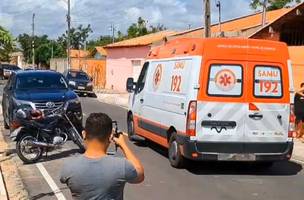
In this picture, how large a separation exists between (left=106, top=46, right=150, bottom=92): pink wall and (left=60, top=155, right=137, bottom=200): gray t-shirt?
127ft

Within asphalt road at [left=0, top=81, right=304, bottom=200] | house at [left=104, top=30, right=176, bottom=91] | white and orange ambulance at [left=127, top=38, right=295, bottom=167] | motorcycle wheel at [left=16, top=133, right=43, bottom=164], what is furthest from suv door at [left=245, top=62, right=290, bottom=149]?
house at [left=104, top=30, right=176, bottom=91]

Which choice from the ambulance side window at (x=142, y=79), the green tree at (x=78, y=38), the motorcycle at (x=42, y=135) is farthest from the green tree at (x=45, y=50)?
the motorcycle at (x=42, y=135)

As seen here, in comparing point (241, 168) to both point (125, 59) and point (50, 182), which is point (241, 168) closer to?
point (50, 182)

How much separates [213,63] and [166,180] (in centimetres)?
222

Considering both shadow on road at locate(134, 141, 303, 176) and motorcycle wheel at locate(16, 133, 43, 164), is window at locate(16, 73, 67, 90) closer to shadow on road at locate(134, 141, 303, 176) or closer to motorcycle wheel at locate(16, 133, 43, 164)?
motorcycle wheel at locate(16, 133, 43, 164)

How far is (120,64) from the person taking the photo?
48.3m

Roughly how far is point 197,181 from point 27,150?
11.7ft

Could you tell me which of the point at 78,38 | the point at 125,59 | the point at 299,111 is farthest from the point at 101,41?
the point at 299,111

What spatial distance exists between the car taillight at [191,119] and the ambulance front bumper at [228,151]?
14 centimetres

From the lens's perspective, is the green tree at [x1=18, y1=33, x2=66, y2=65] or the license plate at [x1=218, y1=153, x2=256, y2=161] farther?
the green tree at [x1=18, y1=33, x2=66, y2=65]

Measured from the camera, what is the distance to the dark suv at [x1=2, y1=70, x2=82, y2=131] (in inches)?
571

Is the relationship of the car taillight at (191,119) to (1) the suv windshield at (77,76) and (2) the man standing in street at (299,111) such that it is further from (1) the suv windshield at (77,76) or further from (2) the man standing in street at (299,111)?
(1) the suv windshield at (77,76)

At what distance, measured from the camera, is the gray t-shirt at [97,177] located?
3.83 metres

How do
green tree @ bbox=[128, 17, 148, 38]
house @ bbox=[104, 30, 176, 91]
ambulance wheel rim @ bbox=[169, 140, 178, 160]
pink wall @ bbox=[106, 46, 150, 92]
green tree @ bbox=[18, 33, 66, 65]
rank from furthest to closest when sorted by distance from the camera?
green tree @ bbox=[18, 33, 66, 65] < green tree @ bbox=[128, 17, 148, 38] < pink wall @ bbox=[106, 46, 150, 92] < house @ bbox=[104, 30, 176, 91] < ambulance wheel rim @ bbox=[169, 140, 178, 160]
